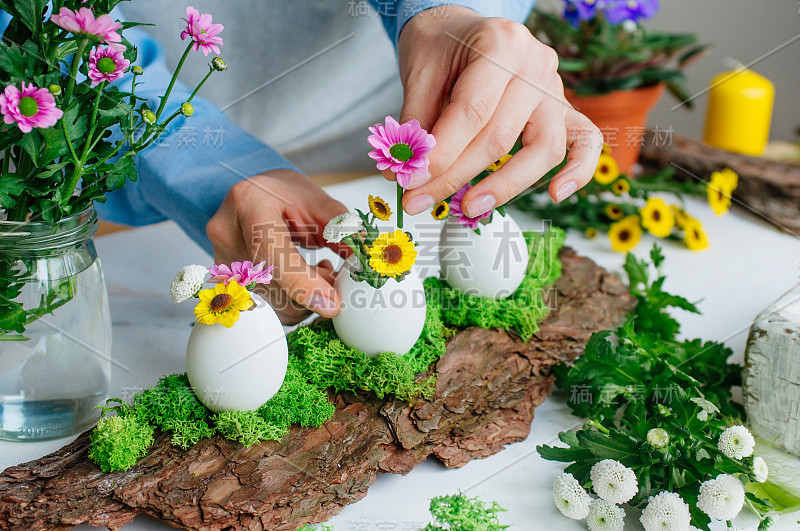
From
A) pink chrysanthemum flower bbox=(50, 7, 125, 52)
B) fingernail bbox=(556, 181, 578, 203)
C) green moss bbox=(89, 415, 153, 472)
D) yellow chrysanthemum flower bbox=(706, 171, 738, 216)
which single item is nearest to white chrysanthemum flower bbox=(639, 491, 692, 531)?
fingernail bbox=(556, 181, 578, 203)

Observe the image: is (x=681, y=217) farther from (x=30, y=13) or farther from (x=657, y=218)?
(x=30, y=13)

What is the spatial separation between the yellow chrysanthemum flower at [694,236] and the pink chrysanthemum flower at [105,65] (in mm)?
749

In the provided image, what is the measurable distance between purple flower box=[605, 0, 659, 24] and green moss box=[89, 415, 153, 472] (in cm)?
84

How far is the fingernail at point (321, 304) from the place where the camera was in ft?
1.94

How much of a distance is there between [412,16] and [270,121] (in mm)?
421

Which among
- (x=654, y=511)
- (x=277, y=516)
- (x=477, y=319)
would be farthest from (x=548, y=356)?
(x=277, y=516)

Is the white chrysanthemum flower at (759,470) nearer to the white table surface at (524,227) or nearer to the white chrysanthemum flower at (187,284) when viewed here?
the white table surface at (524,227)

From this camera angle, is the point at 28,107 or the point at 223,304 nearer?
the point at 28,107

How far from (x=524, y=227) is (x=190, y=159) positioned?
0.46 m

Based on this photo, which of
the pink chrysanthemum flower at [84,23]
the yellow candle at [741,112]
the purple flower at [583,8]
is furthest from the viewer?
the yellow candle at [741,112]

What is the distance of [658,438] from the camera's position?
1.77ft

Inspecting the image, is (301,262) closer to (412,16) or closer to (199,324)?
(199,324)

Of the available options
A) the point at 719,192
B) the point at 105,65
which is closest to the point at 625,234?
Answer: the point at 719,192

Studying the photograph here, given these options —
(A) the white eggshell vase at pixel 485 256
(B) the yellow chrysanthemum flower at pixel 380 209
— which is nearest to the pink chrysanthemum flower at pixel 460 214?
(A) the white eggshell vase at pixel 485 256
